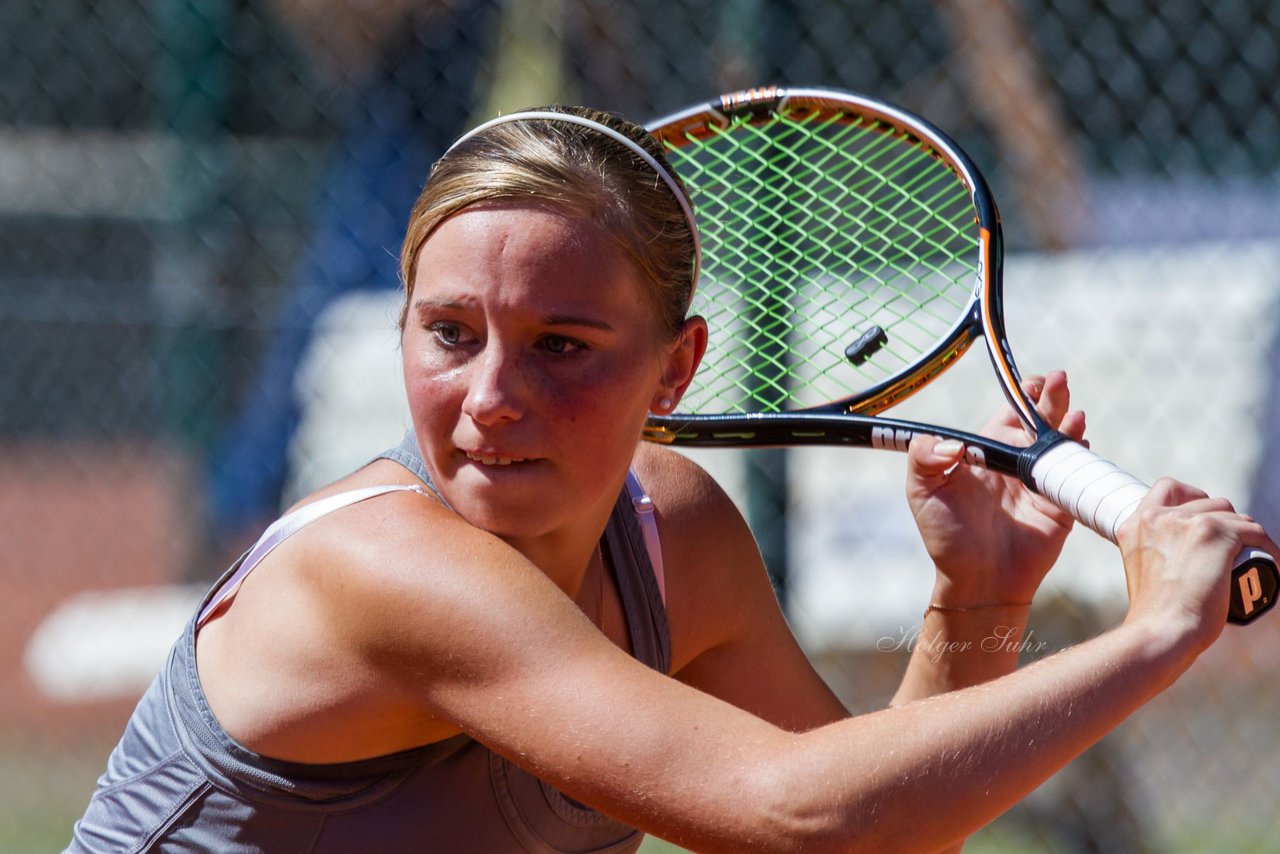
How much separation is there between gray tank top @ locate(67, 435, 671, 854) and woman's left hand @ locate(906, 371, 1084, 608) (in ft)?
1.69

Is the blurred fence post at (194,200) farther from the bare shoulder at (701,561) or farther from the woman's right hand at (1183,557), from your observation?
the woman's right hand at (1183,557)

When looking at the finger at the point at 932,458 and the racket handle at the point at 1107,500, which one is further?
the finger at the point at 932,458

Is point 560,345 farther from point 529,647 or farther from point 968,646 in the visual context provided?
point 968,646

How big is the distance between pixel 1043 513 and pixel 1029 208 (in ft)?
6.14

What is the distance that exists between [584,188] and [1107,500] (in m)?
0.60

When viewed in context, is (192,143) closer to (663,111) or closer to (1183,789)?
(663,111)

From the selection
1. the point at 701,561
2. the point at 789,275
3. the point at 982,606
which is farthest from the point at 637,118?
the point at 982,606

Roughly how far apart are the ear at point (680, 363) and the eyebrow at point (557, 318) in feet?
0.52

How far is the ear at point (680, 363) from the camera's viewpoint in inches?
64.1

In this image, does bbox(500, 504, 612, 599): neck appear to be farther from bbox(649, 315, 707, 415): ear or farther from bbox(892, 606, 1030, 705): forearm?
bbox(892, 606, 1030, 705): forearm

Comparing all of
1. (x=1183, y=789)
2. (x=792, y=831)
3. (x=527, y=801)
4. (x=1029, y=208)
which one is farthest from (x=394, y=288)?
(x=792, y=831)

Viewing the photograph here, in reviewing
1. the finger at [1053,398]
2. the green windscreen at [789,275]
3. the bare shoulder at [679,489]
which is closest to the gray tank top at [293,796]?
the bare shoulder at [679,489]

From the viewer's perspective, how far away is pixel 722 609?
6.32ft

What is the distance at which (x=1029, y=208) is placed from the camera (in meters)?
3.55
